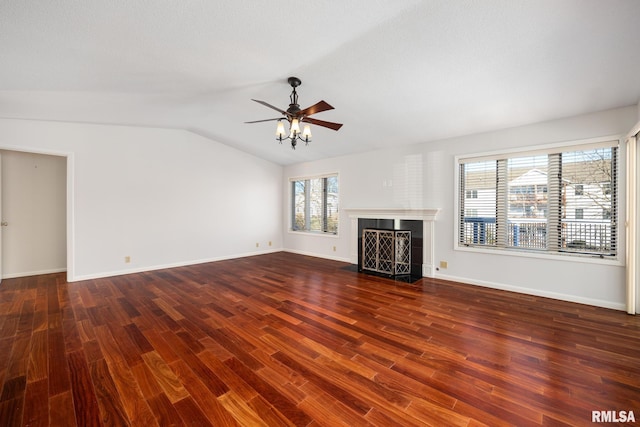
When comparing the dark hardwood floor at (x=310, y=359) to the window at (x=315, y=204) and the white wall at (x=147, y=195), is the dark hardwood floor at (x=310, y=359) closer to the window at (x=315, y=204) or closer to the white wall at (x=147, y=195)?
the white wall at (x=147, y=195)

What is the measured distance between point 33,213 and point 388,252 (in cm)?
650

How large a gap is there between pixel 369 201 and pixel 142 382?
15.1 ft

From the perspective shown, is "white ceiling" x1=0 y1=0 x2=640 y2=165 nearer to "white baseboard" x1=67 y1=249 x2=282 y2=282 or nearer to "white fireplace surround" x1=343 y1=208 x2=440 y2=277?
"white fireplace surround" x1=343 y1=208 x2=440 y2=277

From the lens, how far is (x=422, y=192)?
15.6 feet

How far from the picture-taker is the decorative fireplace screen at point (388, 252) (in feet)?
15.7

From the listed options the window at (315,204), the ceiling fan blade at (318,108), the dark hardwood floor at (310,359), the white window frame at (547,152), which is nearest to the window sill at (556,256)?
the white window frame at (547,152)

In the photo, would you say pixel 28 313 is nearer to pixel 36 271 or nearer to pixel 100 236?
pixel 100 236

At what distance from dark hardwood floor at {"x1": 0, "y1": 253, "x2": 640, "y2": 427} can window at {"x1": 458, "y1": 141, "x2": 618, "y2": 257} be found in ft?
2.84

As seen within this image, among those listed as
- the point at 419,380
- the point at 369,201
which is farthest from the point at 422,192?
the point at 419,380

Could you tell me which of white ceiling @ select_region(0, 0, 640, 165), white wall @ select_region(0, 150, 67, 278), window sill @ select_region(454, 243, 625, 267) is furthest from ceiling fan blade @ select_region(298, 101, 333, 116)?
white wall @ select_region(0, 150, 67, 278)

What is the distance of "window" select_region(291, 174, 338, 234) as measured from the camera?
253 inches

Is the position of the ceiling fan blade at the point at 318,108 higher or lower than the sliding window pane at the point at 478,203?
higher

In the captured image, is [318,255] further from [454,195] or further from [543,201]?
[543,201]

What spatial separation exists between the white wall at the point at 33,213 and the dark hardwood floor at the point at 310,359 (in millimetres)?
1445
